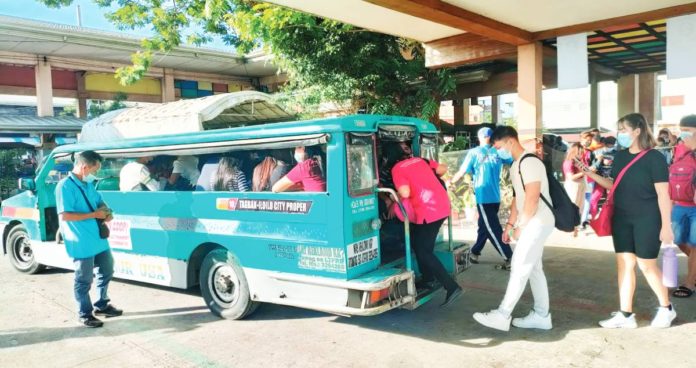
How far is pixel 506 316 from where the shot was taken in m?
4.45

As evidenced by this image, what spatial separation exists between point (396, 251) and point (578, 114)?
37398 mm

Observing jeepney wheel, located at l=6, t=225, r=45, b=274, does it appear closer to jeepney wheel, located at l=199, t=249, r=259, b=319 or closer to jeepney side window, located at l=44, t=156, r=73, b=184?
jeepney side window, located at l=44, t=156, r=73, b=184

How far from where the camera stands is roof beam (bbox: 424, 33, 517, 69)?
8.84 m

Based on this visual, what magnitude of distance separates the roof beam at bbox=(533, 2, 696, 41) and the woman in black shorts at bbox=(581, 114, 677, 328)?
4.11m

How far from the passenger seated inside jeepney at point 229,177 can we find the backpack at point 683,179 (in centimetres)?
440

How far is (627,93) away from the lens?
16.1 meters

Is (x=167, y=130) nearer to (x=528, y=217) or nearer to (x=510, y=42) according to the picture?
(x=510, y=42)

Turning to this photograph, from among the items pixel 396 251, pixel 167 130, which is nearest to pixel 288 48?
pixel 167 130

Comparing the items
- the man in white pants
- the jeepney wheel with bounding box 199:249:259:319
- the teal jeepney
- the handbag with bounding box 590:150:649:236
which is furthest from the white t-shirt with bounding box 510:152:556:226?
the jeepney wheel with bounding box 199:249:259:319

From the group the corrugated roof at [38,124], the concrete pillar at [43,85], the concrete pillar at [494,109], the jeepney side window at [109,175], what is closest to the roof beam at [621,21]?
the jeepney side window at [109,175]

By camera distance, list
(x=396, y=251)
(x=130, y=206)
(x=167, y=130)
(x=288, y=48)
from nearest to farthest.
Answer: (x=396, y=251), (x=130, y=206), (x=167, y=130), (x=288, y=48)

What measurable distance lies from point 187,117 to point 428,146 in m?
4.97

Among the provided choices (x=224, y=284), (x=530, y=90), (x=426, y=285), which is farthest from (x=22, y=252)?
(x=530, y=90)

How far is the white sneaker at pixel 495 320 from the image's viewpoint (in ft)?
14.5
